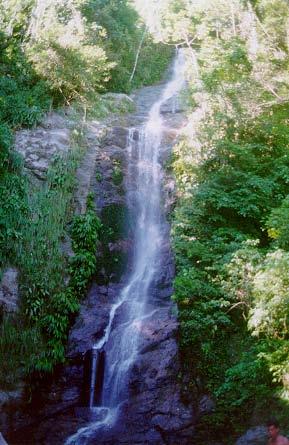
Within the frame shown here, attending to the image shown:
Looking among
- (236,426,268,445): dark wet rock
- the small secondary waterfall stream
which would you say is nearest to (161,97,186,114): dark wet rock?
the small secondary waterfall stream

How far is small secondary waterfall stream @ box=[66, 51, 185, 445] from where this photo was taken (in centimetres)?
932

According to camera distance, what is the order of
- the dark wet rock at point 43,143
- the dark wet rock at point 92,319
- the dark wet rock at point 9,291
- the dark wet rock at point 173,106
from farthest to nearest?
the dark wet rock at point 173,106, the dark wet rock at point 43,143, the dark wet rock at point 9,291, the dark wet rock at point 92,319

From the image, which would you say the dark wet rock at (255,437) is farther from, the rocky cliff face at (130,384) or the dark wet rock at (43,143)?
the dark wet rock at (43,143)

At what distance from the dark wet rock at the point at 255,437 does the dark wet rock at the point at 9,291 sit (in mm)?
5903

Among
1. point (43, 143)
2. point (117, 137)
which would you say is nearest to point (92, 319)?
point (43, 143)

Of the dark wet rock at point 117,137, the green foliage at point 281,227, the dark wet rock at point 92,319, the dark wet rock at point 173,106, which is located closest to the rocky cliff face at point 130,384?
the dark wet rock at point 92,319

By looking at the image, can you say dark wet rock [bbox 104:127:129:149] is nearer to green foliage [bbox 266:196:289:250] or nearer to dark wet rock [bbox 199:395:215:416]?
green foliage [bbox 266:196:289:250]

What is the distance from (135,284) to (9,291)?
334cm

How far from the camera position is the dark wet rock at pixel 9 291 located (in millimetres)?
10334

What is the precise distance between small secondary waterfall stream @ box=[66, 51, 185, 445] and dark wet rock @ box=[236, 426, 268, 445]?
2.86 m

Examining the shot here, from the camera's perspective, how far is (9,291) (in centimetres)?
1061

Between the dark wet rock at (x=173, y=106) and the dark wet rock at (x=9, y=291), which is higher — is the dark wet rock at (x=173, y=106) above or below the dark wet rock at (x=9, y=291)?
above

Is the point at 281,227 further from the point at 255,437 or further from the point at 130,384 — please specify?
the point at 130,384

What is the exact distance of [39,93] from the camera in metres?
16.9
